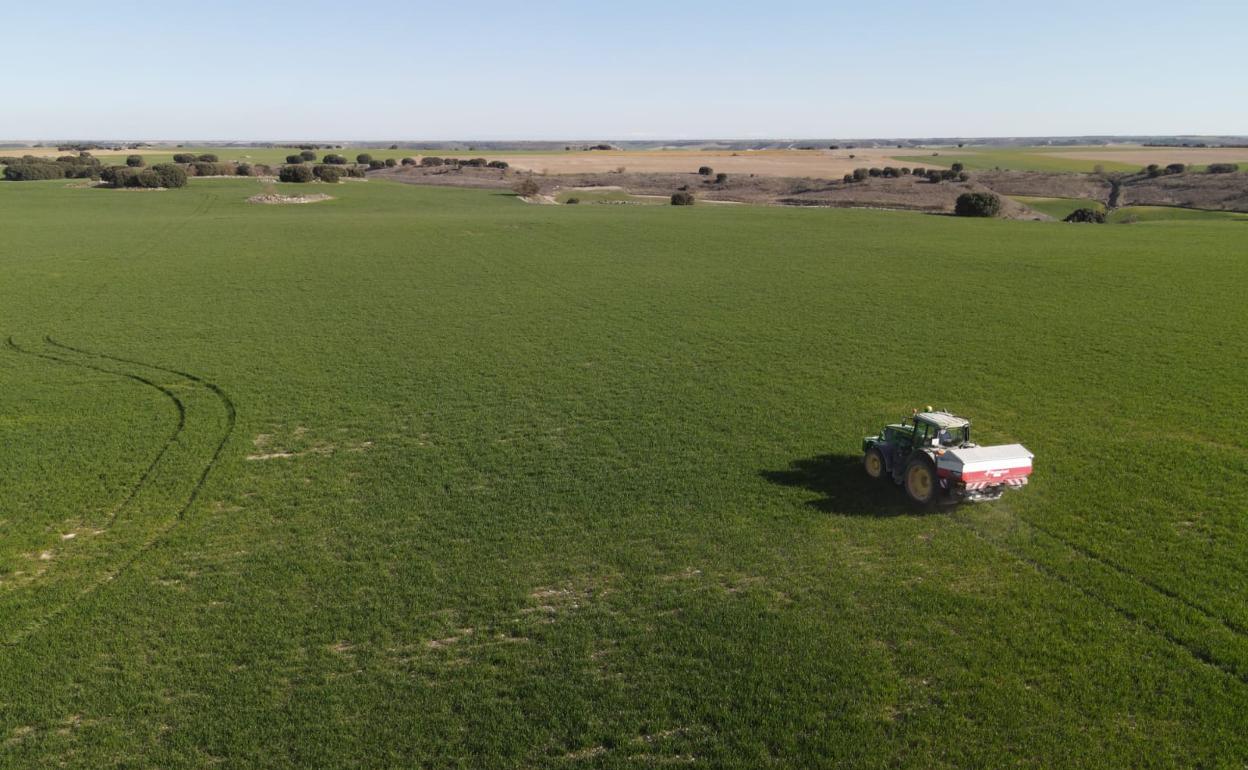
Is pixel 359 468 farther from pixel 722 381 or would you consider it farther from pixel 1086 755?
pixel 1086 755

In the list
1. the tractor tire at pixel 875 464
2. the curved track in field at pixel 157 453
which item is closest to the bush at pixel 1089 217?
the tractor tire at pixel 875 464

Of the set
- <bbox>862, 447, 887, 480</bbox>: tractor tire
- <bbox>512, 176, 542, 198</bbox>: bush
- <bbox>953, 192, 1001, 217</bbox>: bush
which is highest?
<bbox>512, 176, 542, 198</bbox>: bush

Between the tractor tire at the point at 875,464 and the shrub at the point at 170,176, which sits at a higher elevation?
the shrub at the point at 170,176

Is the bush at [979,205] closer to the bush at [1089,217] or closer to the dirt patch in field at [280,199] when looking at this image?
the bush at [1089,217]

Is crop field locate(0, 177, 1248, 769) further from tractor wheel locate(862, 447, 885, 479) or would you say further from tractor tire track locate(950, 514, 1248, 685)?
tractor wheel locate(862, 447, 885, 479)

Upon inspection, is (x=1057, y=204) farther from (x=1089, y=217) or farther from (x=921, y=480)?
(x=921, y=480)

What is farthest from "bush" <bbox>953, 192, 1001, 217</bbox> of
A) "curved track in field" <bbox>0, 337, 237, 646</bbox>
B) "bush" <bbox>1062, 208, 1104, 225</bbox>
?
"curved track in field" <bbox>0, 337, 237, 646</bbox>

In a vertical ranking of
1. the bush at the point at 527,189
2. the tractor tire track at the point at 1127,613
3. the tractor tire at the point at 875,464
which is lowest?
the tractor tire track at the point at 1127,613
